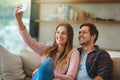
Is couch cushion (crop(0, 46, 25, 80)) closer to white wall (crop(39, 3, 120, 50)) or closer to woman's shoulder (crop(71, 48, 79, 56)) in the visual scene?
woman's shoulder (crop(71, 48, 79, 56))

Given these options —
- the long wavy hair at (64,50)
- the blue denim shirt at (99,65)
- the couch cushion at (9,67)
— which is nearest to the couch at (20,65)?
the couch cushion at (9,67)

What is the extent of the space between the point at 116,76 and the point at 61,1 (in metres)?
2.08

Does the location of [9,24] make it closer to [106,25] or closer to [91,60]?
[106,25]

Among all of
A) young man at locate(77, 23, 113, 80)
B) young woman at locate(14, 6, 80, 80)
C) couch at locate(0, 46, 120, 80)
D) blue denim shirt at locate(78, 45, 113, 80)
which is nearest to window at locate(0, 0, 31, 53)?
couch at locate(0, 46, 120, 80)

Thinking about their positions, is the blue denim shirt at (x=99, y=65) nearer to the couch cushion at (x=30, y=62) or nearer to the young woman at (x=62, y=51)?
the young woman at (x=62, y=51)

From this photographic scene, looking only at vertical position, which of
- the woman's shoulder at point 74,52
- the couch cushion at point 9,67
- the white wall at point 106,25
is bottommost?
the couch cushion at point 9,67

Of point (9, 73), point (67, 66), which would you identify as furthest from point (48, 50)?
point (9, 73)

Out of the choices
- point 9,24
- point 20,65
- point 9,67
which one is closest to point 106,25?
point 9,24

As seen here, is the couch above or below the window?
below

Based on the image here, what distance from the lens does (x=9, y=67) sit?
2227 millimetres

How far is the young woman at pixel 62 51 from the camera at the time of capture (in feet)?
6.68

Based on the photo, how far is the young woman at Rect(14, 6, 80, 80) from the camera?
6.68 ft

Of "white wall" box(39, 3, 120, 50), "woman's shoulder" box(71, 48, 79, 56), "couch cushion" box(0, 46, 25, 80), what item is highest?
"white wall" box(39, 3, 120, 50)

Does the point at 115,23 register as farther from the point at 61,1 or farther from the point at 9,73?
the point at 9,73
